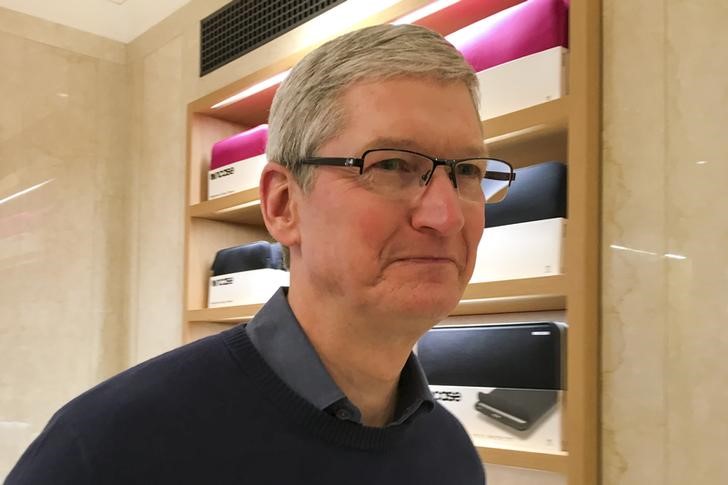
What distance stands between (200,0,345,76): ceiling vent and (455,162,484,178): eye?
1306 millimetres

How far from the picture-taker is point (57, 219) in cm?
276

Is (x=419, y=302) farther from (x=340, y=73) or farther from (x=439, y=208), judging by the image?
(x=340, y=73)

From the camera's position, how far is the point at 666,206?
132 cm

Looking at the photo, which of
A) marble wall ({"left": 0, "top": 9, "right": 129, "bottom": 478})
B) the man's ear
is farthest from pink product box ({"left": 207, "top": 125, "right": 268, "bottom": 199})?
the man's ear

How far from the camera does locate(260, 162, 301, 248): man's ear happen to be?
85cm

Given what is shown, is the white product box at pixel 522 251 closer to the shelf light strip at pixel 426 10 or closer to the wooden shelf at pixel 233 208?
the shelf light strip at pixel 426 10

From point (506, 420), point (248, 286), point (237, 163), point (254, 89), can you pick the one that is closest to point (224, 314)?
point (248, 286)

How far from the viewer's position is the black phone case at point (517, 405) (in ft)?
4.64

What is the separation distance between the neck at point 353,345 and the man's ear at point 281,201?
0.21 feet

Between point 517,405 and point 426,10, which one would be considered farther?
point 426,10

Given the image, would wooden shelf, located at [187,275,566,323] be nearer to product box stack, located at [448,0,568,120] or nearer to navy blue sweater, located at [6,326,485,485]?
product box stack, located at [448,0,568,120]

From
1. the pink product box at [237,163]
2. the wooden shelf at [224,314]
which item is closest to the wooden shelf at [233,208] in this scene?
the pink product box at [237,163]

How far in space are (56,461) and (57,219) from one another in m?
2.24

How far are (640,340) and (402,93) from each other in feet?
2.54
